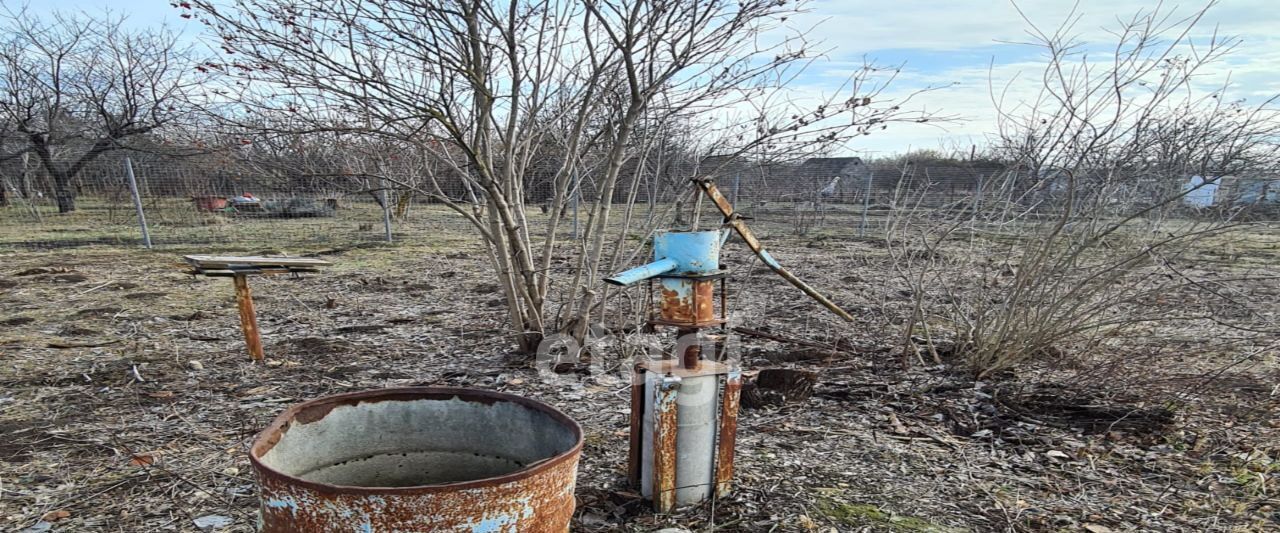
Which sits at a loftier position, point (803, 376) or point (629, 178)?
point (629, 178)

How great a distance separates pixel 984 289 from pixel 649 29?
2.56 metres

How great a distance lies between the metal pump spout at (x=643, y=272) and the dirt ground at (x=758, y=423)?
873 millimetres

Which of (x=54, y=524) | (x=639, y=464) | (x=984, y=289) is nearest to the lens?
(x=54, y=524)

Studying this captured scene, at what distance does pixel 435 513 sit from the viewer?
118 cm

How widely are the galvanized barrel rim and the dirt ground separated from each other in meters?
0.70

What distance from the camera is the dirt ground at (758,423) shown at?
2.22m

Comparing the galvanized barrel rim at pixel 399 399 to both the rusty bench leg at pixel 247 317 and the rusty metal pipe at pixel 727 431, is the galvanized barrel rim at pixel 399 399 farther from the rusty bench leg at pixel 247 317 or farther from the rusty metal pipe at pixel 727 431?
the rusty bench leg at pixel 247 317

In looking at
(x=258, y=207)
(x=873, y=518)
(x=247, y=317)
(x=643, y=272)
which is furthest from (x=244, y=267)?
(x=258, y=207)

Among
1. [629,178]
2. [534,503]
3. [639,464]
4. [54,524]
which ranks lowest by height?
[54,524]

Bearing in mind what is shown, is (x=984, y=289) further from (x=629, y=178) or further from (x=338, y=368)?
(x=338, y=368)

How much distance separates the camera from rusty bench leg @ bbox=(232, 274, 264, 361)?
12.2ft

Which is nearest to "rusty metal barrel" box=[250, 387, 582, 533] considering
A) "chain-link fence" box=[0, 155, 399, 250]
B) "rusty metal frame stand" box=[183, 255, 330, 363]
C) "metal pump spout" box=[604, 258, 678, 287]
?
"metal pump spout" box=[604, 258, 678, 287]

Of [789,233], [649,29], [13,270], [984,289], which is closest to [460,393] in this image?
[649,29]

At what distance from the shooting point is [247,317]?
3811mm
